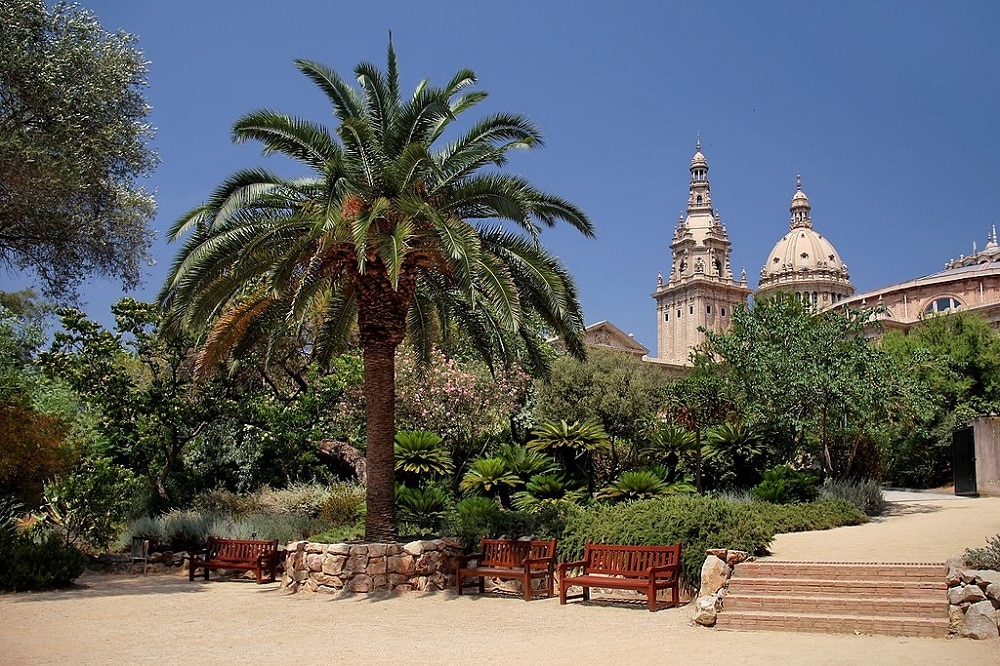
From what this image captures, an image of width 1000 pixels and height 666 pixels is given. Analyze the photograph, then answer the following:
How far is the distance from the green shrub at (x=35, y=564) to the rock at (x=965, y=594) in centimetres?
1305

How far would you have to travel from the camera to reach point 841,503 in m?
19.2

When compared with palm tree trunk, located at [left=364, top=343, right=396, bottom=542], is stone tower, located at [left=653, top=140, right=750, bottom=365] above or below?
above

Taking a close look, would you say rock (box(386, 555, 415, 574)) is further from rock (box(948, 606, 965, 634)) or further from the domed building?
the domed building

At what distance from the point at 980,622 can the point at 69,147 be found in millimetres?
15095

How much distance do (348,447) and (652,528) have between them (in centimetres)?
1356

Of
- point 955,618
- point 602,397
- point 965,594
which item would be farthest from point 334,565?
point 602,397

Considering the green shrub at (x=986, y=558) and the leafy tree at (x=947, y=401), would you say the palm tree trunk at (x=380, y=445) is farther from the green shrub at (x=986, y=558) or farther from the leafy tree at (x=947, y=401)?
the leafy tree at (x=947, y=401)

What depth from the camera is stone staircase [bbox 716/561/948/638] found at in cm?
916

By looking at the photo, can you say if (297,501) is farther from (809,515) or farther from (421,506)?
(809,515)

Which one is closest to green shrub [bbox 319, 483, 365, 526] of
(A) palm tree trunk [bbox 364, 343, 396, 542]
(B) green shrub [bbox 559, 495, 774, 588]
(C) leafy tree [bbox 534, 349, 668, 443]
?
(A) palm tree trunk [bbox 364, 343, 396, 542]

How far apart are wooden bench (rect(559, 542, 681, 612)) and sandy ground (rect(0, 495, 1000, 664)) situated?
33 centimetres

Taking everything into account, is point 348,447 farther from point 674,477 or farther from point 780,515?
point 780,515

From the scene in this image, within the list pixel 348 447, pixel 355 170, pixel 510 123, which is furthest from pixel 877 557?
pixel 348 447

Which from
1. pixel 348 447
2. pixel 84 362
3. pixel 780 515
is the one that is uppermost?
pixel 84 362
